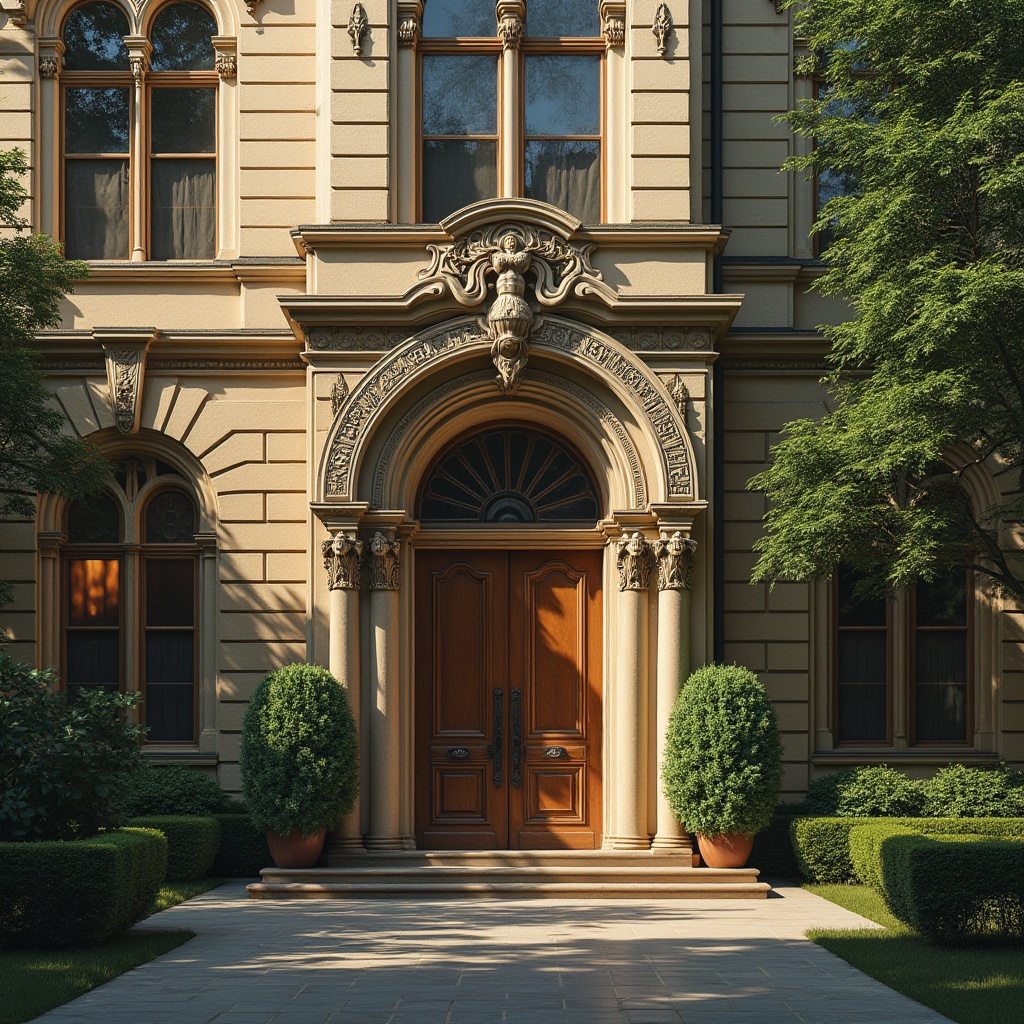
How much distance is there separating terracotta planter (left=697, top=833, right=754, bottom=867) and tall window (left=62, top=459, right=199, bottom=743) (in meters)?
6.64

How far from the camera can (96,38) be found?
62.7 feet

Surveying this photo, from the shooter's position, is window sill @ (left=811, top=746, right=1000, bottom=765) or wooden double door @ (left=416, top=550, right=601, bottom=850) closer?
wooden double door @ (left=416, top=550, right=601, bottom=850)

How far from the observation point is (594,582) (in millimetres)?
17750

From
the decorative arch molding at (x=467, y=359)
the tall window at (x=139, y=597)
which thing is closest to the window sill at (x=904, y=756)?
the decorative arch molding at (x=467, y=359)

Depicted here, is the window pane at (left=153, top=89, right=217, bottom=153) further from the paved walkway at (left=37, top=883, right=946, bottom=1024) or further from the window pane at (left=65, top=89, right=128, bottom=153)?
the paved walkway at (left=37, top=883, right=946, bottom=1024)

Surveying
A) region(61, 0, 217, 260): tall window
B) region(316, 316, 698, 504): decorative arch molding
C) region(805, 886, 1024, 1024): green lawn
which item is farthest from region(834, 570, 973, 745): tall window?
region(61, 0, 217, 260): tall window

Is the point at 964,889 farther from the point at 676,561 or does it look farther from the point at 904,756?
the point at 904,756

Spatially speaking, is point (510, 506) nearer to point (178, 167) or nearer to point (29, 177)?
point (178, 167)

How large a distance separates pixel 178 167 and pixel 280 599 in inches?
233

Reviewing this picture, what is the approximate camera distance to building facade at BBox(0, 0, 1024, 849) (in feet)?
55.9

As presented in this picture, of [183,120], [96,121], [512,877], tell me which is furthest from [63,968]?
[96,121]

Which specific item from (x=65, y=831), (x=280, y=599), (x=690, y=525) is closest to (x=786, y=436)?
(x=690, y=525)

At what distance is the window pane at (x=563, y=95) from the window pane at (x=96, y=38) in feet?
18.0

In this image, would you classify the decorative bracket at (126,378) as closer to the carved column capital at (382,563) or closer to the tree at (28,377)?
the tree at (28,377)
